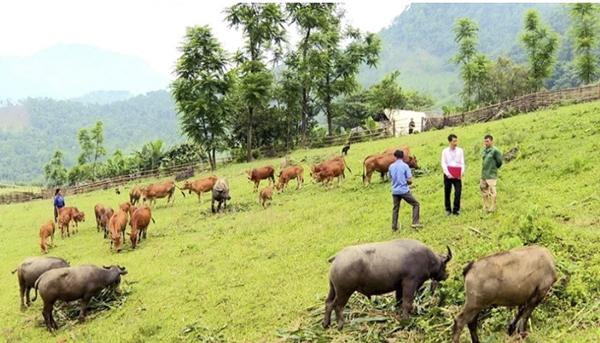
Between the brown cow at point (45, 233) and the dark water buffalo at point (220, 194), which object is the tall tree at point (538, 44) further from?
the brown cow at point (45, 233)

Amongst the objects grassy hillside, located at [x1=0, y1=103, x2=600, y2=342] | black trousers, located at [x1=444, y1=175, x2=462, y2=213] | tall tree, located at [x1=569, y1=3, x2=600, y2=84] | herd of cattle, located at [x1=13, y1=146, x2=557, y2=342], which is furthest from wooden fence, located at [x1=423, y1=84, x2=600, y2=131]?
herd of cattle, located at [x1=13, y1=146, x2=557, y2=342]

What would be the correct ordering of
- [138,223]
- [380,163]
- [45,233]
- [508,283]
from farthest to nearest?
1. [45,233]
2. [380,163]
3. [138,223]
4. [508,283]

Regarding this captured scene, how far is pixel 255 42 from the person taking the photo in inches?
1615

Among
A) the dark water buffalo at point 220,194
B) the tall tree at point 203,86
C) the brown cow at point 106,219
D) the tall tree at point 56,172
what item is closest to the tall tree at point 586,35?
the tall tree at point 203,86

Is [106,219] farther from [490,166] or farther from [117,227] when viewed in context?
[490,166]

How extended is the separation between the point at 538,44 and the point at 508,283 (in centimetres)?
5147

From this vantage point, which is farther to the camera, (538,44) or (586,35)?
(538,44)

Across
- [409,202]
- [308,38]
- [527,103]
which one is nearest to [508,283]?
[409,202]

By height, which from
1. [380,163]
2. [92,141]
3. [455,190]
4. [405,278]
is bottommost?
[405,278]

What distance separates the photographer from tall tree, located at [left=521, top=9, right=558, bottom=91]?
49500 millimetres

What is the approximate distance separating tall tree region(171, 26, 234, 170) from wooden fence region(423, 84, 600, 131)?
1746 centimetres

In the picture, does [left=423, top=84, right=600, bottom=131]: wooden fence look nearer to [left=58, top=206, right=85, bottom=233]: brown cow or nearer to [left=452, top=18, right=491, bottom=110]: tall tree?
[left=452, top=18, right=491, bottom=110]: tall tree

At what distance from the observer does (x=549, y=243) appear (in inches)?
328

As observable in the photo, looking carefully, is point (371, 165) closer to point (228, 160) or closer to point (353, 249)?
point (353, 249)
